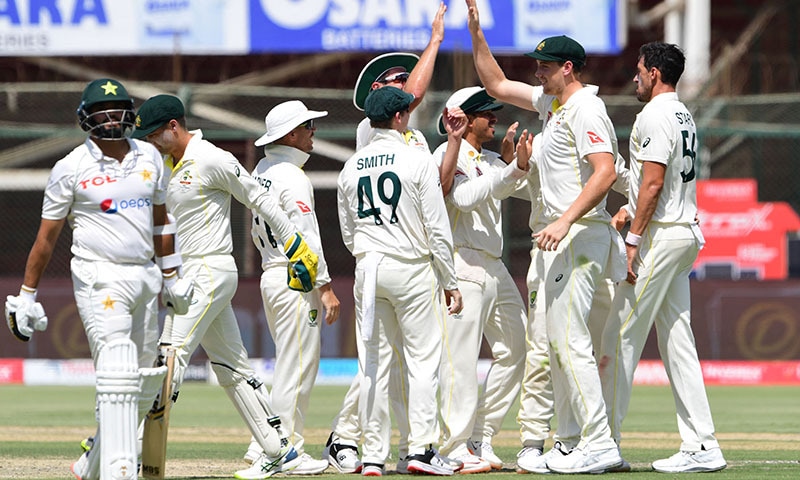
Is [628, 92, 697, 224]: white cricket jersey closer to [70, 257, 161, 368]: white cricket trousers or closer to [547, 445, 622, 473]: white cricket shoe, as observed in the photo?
[547, 445, 622, 473]: white cricket shoe

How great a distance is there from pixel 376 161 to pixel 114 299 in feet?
6.24

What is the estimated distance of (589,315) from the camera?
27.8ft

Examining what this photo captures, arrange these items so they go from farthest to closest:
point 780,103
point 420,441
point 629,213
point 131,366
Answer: point 780,103 → point 629,213 → point 420,441 → point 131,366

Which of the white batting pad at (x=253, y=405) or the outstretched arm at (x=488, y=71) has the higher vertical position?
the outstretched arm at (x=488, y=71)

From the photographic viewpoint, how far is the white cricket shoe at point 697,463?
25.9 feet

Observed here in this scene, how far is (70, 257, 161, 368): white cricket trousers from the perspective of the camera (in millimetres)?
6734

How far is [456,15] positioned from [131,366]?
17.5 metres

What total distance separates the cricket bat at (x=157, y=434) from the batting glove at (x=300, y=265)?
879 millimetres

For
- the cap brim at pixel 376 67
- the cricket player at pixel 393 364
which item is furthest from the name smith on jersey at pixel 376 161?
the cap brim at pixel 376 67

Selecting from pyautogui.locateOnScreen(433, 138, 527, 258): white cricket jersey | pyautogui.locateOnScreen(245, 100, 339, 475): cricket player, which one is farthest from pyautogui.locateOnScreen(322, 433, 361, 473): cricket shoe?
pyautogui.locateOnScreen(433, 138, 527, 258): white cricket jersey

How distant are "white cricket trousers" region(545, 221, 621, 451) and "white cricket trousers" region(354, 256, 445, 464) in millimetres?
709

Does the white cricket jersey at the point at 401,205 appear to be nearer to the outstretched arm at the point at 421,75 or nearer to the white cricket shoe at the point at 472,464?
the outstretched arm at the point at 421,75

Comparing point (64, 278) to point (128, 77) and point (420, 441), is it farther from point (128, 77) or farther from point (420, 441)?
point (420, 441)

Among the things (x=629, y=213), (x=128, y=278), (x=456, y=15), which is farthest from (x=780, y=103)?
(x=128, y=278)
